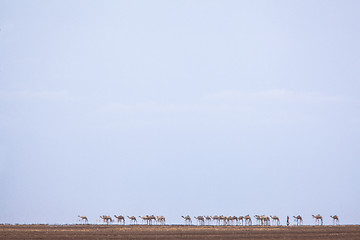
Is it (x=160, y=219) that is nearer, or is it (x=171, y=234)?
(x=171, y=234)

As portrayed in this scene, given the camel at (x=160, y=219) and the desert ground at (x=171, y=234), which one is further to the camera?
the camel at (x=160, y=219)

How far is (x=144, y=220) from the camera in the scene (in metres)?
125

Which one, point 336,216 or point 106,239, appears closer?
point 106,239

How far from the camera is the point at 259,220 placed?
403ft

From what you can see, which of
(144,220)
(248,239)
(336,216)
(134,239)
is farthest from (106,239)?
(336,216)

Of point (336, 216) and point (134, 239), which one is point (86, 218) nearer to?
point (336, 216)

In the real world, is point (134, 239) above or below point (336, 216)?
below

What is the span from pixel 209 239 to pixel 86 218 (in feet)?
227

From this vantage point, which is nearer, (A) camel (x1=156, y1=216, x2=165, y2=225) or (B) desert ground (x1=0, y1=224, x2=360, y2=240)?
(B) desert ground (x1=0, y1=224, x2=360, y2=240)

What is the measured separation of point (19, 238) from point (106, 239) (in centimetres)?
883

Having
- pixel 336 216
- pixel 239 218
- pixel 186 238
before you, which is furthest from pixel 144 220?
pixel 186 238

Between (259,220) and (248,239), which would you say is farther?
(259,220)

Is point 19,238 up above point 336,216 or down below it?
below

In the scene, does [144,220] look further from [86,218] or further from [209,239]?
[209,239]
